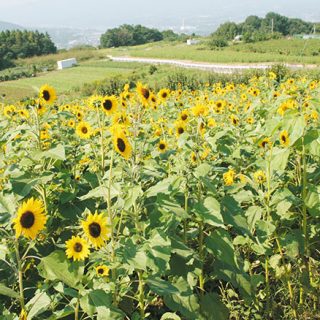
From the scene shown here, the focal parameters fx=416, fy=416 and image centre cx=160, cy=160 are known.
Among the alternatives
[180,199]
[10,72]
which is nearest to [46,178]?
[180,199]

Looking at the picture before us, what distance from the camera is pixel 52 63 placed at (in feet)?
220

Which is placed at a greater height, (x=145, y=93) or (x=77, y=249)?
(x=145, y=93)

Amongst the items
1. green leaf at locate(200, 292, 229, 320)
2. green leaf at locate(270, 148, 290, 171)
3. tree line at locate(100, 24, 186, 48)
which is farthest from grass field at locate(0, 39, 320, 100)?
tree line at locate(100, 24, 186, 48)

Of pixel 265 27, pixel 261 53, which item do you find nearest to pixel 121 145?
pixel 261 53

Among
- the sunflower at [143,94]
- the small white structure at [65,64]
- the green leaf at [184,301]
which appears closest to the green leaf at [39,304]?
the green leaf at [184,301]

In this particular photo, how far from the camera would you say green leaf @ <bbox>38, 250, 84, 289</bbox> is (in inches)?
72.1

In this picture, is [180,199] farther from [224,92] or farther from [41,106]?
[224,92]

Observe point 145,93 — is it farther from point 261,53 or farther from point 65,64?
point 65,64

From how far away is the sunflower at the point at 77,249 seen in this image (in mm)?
1894

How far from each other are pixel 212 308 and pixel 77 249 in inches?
39.2

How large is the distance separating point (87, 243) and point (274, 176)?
137 centimetres

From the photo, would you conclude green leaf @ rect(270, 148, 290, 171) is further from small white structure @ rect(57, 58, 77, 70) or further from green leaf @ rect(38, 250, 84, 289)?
small white structure @ rect(57, 58, 77, 70)

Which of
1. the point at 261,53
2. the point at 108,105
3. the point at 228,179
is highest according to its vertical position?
the point at 108,105

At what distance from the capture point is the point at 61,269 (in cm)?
187
